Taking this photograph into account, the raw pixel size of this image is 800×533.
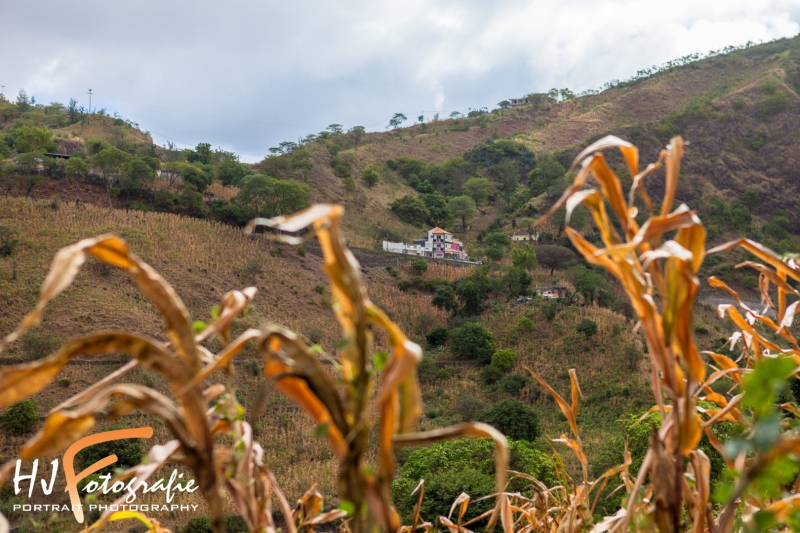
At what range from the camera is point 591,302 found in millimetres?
22203

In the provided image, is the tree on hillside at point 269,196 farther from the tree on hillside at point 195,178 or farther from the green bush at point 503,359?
the green bush at point 503,359

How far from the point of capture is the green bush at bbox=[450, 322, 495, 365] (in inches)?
727

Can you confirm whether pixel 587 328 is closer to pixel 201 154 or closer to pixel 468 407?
pixel 468 407

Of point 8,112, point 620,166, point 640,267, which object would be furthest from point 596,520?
point 8,112

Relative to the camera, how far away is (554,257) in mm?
26969

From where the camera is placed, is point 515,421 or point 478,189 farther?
point 478,189

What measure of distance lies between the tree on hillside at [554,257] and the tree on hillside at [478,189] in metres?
11.5

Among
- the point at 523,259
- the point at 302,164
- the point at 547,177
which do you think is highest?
the point at 302,164

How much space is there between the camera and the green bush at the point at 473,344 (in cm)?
1847

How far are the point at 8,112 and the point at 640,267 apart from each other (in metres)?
46.3

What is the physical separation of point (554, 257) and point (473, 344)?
965cm

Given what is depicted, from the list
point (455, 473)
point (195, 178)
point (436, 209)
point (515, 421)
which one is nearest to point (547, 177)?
point (436, 209)

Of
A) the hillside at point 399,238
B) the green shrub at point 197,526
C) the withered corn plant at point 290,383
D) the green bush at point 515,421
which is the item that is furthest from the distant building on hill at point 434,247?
the withered corn plant at point 290,383

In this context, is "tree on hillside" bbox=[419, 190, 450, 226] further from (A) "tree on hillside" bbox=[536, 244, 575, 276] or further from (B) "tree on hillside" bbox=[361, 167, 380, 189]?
(A) "tree on hillside" bbox=[536, 244, 575, 276]
